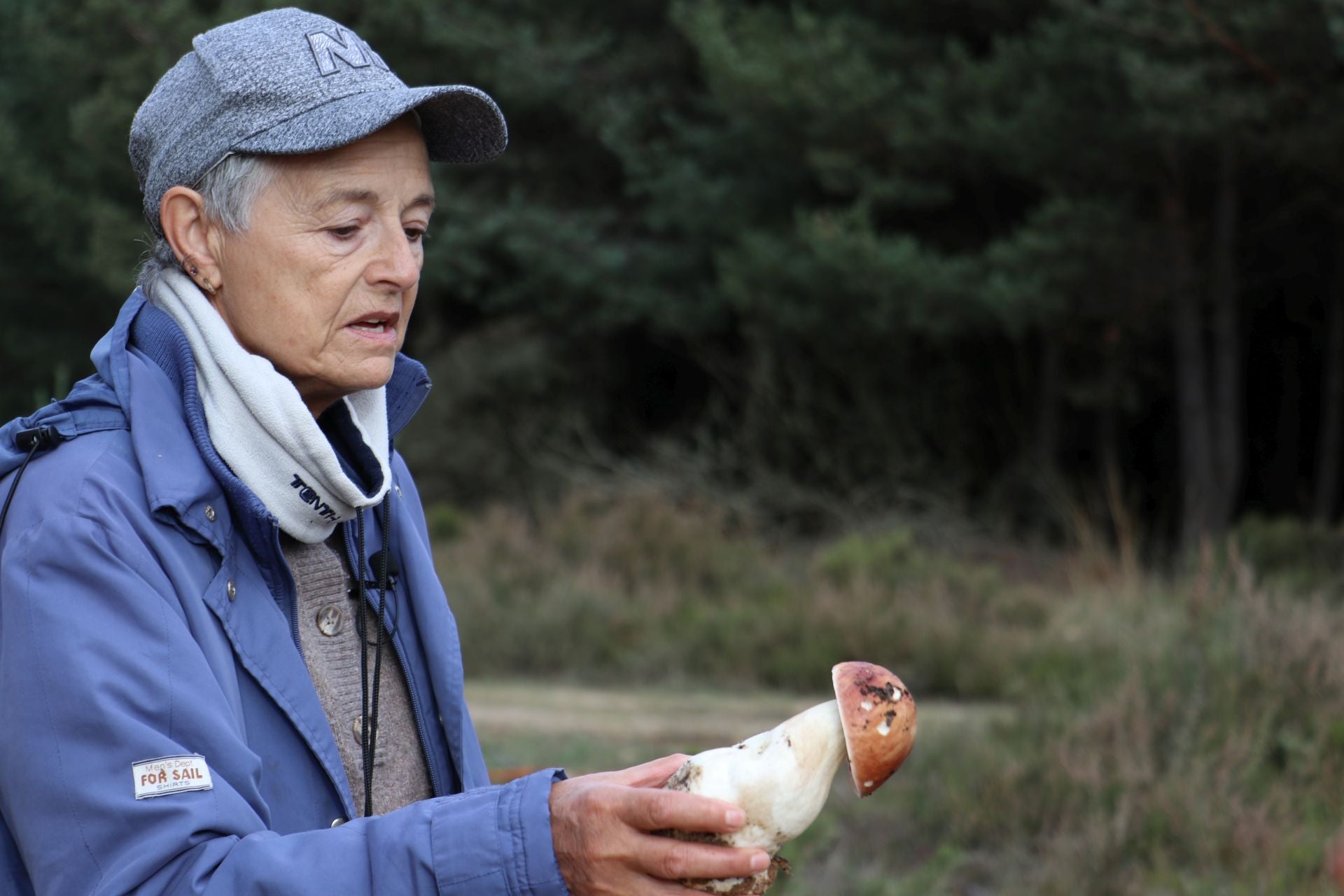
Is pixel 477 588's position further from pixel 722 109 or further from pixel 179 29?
pixel 179 29

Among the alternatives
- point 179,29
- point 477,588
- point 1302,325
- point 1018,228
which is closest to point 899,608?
point 477,588

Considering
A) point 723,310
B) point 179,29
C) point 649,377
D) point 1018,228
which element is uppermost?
point 179,29

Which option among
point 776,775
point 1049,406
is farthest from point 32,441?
point 1049,406

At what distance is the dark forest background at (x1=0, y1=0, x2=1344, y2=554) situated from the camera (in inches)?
456

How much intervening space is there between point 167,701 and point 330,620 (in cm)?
48

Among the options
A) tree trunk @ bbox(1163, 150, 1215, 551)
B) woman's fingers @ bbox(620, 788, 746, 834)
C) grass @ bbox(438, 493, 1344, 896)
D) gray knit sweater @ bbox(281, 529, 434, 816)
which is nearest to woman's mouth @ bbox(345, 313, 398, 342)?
gray knit sweater @ bbox(281, 529, 434, 816)

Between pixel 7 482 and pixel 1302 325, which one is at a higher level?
pixel 7 482

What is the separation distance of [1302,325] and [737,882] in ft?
50.5

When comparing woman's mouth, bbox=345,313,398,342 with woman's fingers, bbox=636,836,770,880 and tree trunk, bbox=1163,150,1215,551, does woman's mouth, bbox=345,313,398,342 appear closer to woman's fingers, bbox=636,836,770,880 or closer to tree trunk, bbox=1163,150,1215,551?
woman's fingers, bbox=636,836,770,880

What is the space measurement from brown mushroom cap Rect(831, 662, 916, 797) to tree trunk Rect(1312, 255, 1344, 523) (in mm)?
13082

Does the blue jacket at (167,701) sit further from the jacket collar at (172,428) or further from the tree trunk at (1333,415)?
the tree trunk at (1333,415)

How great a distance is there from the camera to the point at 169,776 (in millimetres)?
1579

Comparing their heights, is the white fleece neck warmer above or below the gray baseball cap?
below

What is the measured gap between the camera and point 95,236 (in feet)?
50.5
